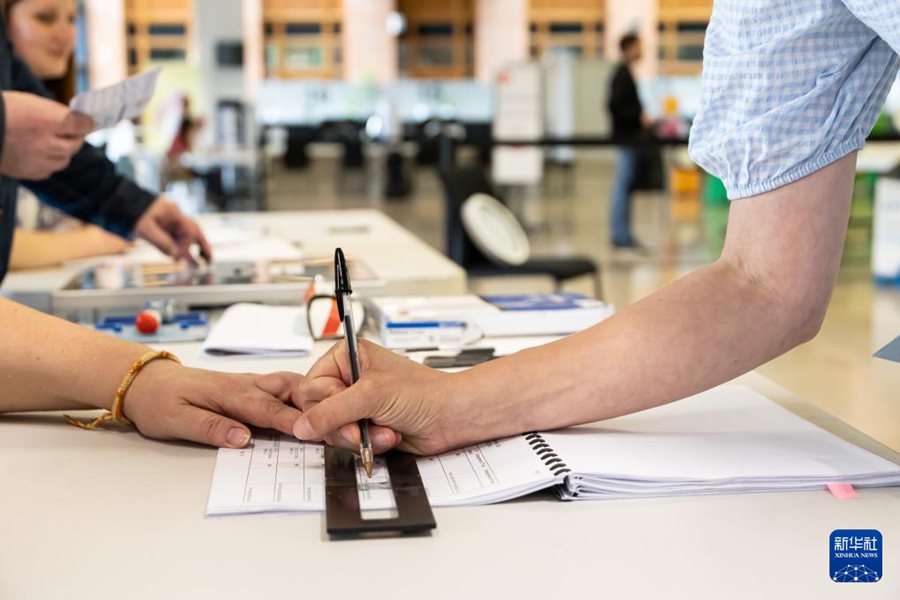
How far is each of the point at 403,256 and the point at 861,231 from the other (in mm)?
6185

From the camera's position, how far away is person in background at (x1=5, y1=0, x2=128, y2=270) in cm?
239

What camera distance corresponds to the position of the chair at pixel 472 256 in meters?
4.45

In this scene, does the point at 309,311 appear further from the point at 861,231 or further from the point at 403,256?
the point at 861,231

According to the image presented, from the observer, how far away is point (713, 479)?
3.25 ft

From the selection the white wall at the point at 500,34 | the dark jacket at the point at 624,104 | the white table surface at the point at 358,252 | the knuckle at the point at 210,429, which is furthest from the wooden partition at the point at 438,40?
the knuckle at the point at 210,429

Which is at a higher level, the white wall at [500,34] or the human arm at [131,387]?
the white wall at [500,34]

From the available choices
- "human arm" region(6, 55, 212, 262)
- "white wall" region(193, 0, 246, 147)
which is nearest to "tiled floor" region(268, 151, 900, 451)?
"white wall" region(193, 0, 246, 147)

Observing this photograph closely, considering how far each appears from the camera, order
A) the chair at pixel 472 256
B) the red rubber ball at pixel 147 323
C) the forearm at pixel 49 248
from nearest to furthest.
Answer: the red rubber ball at pixel 147 323 < the forearm at pixel 49 248 < the chair at pixel 472 256

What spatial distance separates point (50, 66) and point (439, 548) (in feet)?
6.68

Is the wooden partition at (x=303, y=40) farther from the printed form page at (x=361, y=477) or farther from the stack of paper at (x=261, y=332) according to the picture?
the printed form page at (x=361, y=477)

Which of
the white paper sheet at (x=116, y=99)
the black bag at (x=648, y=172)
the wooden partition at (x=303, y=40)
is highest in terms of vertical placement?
the wooden partition at (x=303, y=40)

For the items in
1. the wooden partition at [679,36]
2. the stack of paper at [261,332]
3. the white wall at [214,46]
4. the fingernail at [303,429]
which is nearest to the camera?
the fingernail at [303,429]

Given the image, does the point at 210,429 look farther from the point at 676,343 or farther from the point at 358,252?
the point at 358,252

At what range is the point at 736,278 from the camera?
1164 mm
